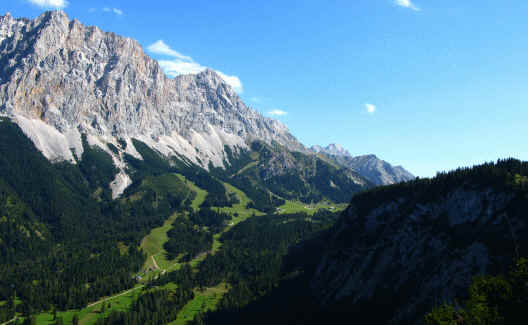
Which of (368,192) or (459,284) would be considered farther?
(368,192)

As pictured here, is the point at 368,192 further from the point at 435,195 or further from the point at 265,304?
the point at 265,304

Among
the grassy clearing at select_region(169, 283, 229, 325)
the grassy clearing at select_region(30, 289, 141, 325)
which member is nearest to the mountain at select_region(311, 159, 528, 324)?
the grassy clearing at select_region(169, 283, 229, 325)

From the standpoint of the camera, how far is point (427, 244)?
4599 inches

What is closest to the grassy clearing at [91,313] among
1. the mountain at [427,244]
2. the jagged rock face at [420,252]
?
the mountain at [427,244]

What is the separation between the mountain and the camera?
93.4 m

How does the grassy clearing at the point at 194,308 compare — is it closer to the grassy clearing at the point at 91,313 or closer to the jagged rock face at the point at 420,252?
the grassy clearing at the point at 91,313

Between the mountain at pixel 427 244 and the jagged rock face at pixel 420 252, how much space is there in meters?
0.24

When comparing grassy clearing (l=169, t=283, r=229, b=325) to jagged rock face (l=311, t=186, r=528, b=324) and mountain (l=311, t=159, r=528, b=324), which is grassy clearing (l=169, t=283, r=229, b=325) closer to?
mountain (l=311, t=159, r=528, b=324)

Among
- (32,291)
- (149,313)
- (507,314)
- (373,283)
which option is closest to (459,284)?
(373,283)

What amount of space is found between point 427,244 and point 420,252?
12.2 ft

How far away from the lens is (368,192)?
182 m

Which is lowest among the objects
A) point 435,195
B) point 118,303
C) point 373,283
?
point 118,303

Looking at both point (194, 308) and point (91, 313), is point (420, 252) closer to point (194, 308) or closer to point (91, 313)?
point (194, 308)

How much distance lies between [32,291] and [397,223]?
201972mm
